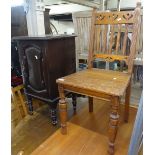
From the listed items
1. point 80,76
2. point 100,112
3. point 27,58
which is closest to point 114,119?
point 80,76

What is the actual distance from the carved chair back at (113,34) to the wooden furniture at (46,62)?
33cm

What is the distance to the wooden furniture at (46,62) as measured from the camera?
174 cm

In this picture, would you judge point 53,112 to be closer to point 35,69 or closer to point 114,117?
point 35,69

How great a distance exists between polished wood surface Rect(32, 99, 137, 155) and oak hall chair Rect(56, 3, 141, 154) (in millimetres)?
92

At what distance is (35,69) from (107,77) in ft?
2.72

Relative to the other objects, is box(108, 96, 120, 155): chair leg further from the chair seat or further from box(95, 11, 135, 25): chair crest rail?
box(95, 11, 135, 25): chair crest rail

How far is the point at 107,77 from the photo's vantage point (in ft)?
4.98

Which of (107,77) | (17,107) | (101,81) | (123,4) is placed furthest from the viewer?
(123,4)

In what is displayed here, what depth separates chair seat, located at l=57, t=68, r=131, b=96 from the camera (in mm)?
1242

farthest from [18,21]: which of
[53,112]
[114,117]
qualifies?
[114,117]

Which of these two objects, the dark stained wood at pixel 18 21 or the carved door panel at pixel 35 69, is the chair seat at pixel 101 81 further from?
the dark stained wood at pixel 18 21

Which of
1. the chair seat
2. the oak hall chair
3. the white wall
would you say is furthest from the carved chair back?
the white wall

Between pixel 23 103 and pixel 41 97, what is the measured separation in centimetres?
42
